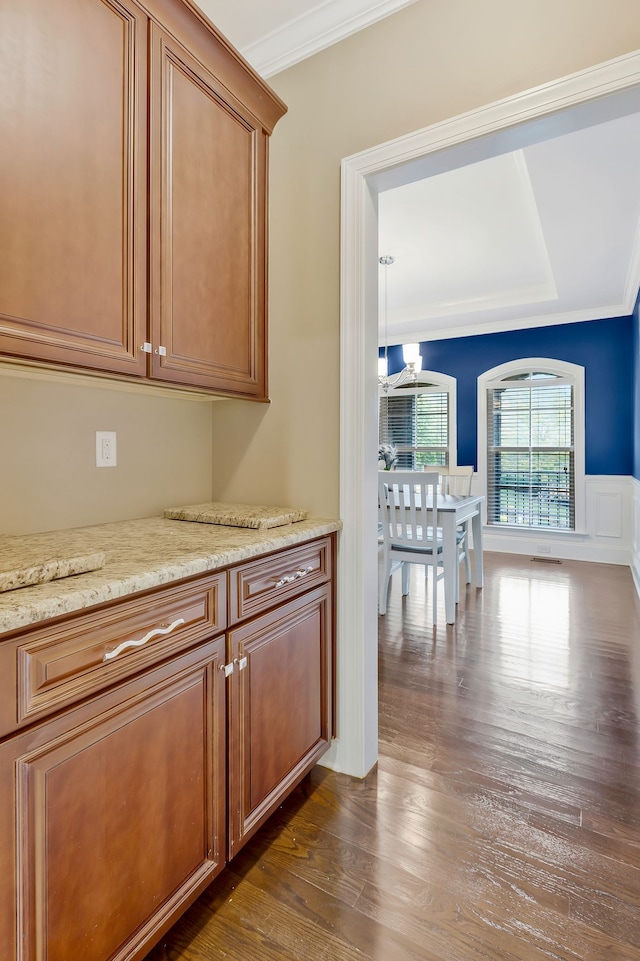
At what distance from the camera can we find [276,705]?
1.44 metres

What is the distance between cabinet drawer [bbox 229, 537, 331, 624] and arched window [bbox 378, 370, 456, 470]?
479 centimetres

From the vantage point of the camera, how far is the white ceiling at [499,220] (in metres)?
1.80

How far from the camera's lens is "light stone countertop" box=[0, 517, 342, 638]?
0.82m

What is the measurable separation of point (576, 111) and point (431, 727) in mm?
2280

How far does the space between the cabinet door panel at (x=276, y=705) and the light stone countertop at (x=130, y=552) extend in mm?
229

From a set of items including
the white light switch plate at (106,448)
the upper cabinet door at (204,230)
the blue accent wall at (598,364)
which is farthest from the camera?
the blue accent wall at (598,364)

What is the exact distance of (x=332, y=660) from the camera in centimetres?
176

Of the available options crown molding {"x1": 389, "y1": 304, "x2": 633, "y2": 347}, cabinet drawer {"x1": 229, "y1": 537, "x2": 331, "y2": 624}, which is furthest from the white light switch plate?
crown molding {"x1": 389, "y1": 304, "x2": 633, "y2": 347}

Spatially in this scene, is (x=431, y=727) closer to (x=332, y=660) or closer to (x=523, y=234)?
(x=332, y=660)

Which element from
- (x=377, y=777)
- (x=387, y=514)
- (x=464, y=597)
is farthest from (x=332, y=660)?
(x=464, y=597)

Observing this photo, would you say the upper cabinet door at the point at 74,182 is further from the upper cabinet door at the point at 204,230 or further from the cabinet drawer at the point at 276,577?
the cabinet drawer at the point at 276,577

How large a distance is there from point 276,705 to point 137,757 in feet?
1.71

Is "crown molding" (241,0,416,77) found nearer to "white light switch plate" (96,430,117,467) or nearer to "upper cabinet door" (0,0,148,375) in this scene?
"upper cabinet door" (0,0,148,375)

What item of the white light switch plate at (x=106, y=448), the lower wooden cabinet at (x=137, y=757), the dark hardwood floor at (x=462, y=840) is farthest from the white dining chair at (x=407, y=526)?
the white light switch plate at (x=106, y=448)
